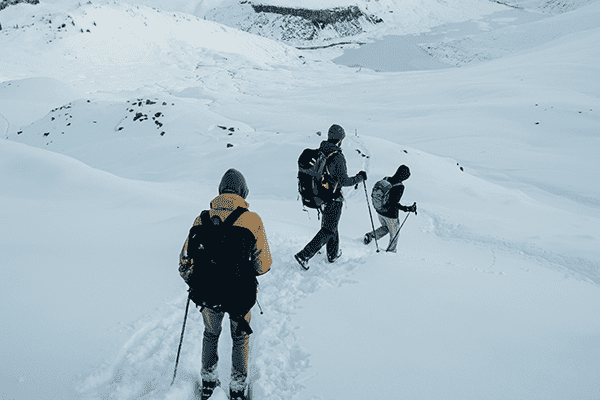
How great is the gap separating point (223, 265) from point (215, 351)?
2.73ft

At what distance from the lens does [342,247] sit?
5391 mm

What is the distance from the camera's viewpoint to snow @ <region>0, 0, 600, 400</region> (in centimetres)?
274

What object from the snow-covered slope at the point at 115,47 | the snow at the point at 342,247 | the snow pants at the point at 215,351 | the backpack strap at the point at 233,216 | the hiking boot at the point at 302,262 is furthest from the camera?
the snow-covered slope at the point at 115,47

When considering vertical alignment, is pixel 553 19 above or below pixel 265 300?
above

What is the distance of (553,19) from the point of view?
102ft

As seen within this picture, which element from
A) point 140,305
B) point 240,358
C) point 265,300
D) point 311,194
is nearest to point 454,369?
point 240,358

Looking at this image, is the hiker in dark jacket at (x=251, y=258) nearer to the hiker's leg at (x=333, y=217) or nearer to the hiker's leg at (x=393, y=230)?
the hiker's leg at (x=333, y=217)

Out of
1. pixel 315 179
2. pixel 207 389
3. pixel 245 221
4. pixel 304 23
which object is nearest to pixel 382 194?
pixel 315 179

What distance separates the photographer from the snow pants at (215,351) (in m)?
2.57

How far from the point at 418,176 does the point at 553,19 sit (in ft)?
112

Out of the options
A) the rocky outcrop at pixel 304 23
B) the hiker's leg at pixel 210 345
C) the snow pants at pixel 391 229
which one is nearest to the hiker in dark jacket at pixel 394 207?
the snow pants at pixel 391 229

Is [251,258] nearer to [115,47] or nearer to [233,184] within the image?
[233,184]

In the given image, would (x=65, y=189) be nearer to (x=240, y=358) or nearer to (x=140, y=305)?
(x=140, y=305)

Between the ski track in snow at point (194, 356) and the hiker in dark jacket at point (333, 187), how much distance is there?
51 centimetres
